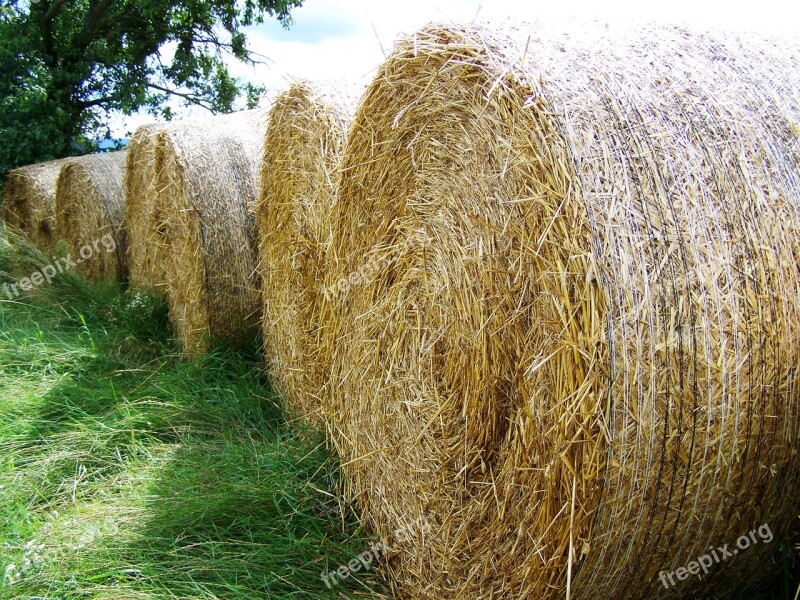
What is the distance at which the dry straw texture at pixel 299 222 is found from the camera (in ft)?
12.4

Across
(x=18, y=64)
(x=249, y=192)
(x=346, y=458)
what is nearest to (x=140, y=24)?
(x=18, y=64)

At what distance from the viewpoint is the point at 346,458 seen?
3.54 metres

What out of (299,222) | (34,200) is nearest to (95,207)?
(34,200)

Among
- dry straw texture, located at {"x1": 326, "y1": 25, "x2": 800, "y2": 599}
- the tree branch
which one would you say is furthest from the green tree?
dry straw texture, located at {"x1": 326, "y1": 25, "x2": 800, "y2": 599}

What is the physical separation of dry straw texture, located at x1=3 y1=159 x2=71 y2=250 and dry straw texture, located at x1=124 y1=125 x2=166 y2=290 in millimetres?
2365

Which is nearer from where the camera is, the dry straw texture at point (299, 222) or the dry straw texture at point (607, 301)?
the dry straw texture at point (607, 301)

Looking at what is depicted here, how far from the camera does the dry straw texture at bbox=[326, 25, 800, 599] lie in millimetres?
1898

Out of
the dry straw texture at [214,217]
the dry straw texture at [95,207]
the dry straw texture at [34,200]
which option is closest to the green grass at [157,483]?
the dry straw texture at [214,217]

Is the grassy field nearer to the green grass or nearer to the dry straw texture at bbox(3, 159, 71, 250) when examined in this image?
the green grass

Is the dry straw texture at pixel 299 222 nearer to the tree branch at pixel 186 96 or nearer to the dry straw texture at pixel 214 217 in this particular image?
the dry straw texture at pixel 214 217

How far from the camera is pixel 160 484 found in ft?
12.2

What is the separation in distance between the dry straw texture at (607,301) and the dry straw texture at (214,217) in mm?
2613

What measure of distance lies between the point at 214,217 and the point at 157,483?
1.99m

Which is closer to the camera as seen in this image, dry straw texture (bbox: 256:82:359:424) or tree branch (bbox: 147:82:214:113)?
dry straw texture (bbox: 256:82:359:424)
